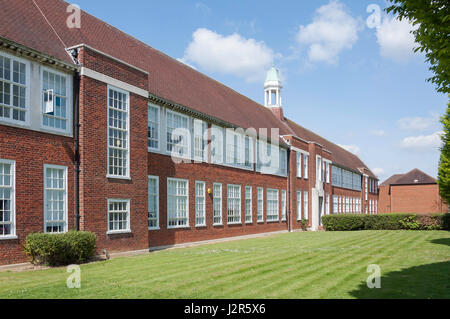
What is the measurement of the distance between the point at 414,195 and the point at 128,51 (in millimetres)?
59309

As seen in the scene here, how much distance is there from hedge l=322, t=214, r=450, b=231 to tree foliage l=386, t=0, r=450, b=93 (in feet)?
88.5

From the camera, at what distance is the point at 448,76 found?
369 inches

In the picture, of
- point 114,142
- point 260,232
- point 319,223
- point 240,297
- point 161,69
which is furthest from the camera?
point 319,223

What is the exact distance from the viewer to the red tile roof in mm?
14812

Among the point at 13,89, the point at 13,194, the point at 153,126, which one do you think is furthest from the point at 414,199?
the point at 13,89

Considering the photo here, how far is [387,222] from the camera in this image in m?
34.6

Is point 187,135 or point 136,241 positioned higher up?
point 187,135

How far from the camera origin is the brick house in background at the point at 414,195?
65312 millimetres

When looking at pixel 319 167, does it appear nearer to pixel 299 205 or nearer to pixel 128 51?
pixel 299 205

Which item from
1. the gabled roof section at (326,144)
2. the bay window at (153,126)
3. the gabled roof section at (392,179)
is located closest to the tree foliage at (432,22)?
the bay window at (153,126)

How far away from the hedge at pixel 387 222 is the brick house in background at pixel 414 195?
114 feet

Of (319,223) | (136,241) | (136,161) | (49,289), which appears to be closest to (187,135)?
(136,161)

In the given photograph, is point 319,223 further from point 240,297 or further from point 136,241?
point 240,297
